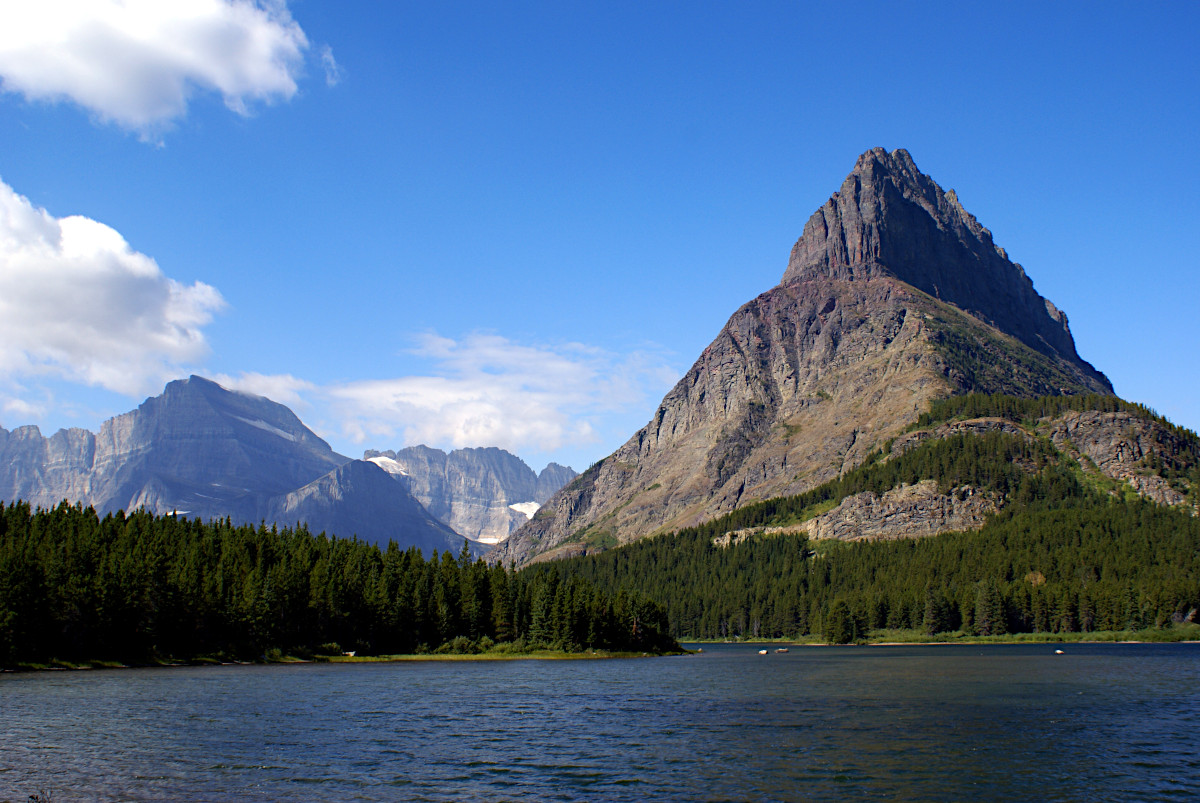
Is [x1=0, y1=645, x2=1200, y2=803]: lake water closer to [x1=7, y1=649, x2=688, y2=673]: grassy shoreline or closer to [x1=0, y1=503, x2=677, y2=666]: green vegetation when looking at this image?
[x1=7, y1=649, x2=688, y2=673]: grassy shoreline

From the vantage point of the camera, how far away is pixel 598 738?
217ft

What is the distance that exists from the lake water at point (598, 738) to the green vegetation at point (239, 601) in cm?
1269

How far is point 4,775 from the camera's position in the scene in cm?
4872

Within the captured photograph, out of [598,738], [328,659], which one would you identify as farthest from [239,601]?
[598,738]

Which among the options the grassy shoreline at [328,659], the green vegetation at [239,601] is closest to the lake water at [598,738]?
the grassy shoreline at [328,659]

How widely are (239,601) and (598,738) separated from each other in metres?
106

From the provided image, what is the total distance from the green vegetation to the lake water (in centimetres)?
1269

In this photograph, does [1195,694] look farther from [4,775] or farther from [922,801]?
[4,775]

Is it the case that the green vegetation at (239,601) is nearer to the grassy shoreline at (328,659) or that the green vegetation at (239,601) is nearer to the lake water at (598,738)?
the grassy shoreline at (328,659)

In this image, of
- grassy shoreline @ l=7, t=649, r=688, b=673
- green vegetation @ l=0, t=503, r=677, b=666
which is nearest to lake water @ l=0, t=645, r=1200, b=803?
grassy shoreline @ l=7, t=649, r=688, b=673

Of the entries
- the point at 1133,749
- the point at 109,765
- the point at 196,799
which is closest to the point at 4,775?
the point at 109,765

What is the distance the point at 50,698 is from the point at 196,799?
54802 mm

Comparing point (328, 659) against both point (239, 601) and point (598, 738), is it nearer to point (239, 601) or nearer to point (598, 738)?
point (239, 601)

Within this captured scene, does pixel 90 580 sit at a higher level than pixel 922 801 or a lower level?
higher
